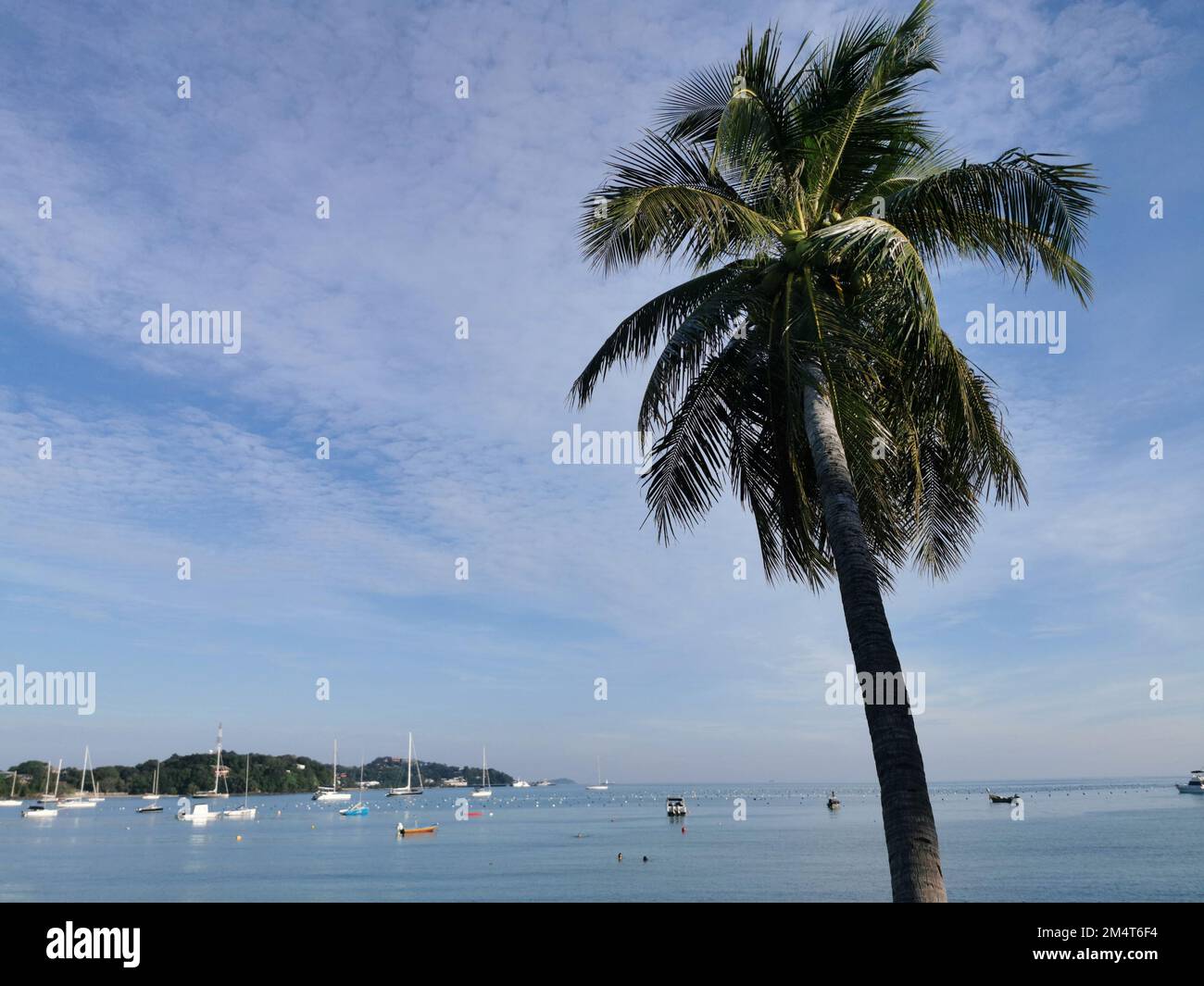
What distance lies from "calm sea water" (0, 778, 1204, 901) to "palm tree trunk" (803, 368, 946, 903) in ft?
152

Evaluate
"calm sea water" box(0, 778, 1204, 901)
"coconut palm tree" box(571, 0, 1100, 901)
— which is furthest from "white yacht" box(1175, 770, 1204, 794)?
"coconut palm tree" box(571, 0, 1100, 901)

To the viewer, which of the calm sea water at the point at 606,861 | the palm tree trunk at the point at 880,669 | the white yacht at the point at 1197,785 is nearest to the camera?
the palm tree trunk at the point at 880,669

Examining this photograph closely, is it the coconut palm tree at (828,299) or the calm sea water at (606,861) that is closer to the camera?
the coconut palm tree at (828,299)

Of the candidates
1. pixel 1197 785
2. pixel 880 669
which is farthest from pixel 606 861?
pixel 1197 785

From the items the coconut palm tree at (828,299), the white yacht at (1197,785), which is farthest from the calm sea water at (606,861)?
the coconut palm tree at (828,299)

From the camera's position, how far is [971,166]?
10.3 m

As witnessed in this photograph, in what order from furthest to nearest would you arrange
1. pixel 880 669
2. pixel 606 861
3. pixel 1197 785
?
1. pixel 1197 785
2. pixel 606 861
3. pixel 880 669

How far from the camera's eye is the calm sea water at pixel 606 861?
5809 cm

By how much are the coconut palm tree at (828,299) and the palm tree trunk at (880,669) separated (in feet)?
0.11

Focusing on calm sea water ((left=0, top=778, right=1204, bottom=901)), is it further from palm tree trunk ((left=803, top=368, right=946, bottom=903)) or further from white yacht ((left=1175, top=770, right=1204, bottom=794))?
palm tree trunk ((left=803, top=368, right=946, bottom=903))

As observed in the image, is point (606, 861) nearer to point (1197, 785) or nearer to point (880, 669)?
point (880, 669)

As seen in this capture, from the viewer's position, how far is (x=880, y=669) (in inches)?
327

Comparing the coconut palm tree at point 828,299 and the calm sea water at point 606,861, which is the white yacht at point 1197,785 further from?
the coconut palm tree at point 828,299

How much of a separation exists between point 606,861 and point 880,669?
7733 cm
